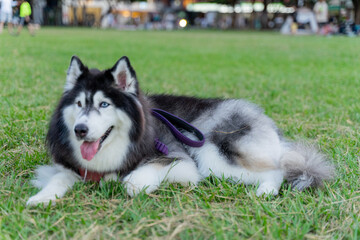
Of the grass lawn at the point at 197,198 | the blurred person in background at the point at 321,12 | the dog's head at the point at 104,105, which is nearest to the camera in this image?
the grass lawn at the point at 197,198

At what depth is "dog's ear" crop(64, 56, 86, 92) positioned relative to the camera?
2668 mm

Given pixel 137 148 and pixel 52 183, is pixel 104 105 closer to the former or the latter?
pixel 137 148

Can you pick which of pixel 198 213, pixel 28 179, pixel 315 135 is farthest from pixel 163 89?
pixel 198 213

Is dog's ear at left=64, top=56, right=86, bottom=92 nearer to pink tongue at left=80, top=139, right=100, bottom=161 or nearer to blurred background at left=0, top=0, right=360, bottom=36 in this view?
pink tongue at left=80, top=139, right=100, bottom=161

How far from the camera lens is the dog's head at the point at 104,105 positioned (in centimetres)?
252

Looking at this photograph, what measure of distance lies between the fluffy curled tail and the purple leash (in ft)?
2.48

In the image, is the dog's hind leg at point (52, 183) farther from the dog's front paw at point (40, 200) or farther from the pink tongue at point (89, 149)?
the pink tongue at point (89, 149)

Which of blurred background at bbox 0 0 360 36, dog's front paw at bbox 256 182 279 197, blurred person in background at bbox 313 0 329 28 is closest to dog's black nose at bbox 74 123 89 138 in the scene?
dog's front paw at bbox 256 182 279 197

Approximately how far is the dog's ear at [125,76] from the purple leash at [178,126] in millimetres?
497

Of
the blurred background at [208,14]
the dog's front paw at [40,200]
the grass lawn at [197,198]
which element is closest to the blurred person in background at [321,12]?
the blurred background at [208,14]

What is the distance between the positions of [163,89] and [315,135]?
3.32 meters

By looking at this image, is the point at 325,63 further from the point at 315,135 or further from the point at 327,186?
the point at 327,186

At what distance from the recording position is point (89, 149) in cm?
254

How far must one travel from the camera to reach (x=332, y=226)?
2248 mm
